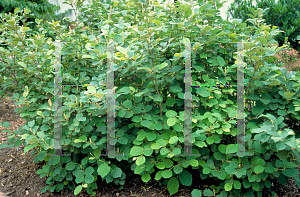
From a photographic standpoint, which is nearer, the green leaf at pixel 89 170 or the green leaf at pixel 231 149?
the green leaf at pixel 231 149

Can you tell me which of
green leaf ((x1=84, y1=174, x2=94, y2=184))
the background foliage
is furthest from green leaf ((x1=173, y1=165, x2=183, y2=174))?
the background foliage

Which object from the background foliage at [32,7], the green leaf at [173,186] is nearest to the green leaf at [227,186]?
the green leaf at [173,186]

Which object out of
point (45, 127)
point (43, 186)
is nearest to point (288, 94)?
point (45, 127)

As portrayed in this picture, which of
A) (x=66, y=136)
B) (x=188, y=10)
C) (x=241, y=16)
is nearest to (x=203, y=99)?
(x=188, y=10)

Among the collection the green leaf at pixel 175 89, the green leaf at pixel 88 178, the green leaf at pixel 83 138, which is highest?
the green leaf at pixel 175 89

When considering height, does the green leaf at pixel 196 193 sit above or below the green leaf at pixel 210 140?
below

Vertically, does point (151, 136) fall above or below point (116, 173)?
above

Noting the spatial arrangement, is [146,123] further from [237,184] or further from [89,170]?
[237,184]

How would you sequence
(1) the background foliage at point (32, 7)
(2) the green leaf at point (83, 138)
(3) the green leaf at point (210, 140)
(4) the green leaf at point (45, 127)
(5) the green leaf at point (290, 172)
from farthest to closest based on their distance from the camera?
1. (1) the background foliage at point (32, 7)
2. (4) the green leaf at point (45, 127)
3. (2) the green leaf at point (83, 138)
4. (3) the green leaf at point (210, 140)
5. (5) the green leaf at point (290, 172)

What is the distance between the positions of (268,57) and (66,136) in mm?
1798

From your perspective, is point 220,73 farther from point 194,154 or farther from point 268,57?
point 194,154

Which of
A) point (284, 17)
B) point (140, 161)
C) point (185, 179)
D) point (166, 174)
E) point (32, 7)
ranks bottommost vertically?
point (185, 179)

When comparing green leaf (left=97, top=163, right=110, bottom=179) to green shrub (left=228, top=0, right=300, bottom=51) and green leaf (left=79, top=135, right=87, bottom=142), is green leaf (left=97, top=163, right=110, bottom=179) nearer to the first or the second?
green leaf (left=79, top=135, right=87, bottom=142)

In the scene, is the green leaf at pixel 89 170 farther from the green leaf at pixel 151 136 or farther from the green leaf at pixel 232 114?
the green leaf at pixel 232 114
